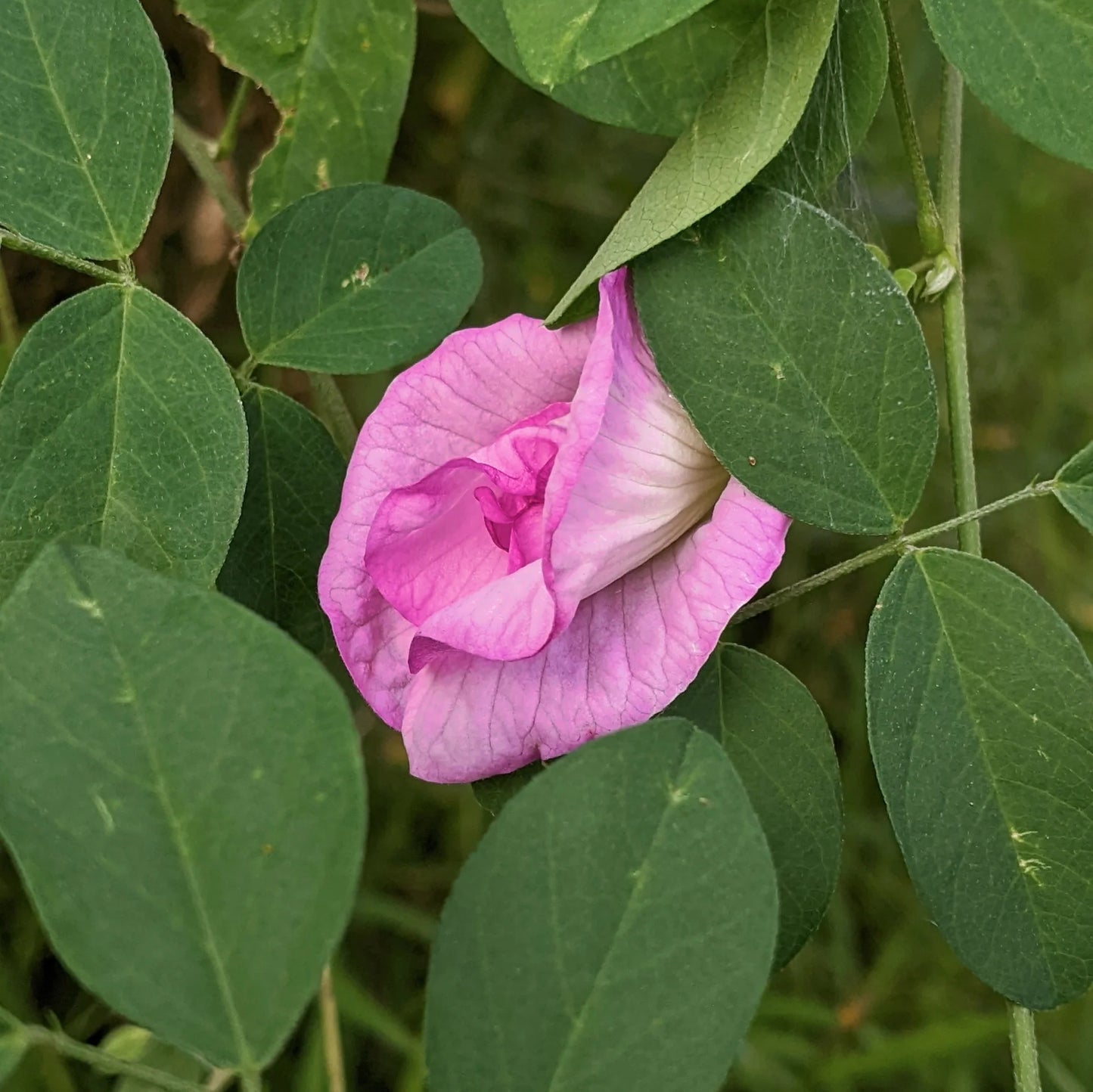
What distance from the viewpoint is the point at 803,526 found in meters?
1.18

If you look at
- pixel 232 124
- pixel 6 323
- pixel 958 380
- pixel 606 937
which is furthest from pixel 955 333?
pixel 6 323

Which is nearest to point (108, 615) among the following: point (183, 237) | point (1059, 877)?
point (1059, 877)

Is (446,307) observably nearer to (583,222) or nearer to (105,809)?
(105,809)

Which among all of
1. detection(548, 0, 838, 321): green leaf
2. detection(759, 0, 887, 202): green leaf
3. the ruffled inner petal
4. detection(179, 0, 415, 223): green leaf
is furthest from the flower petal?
detection(179, 0, 415, 223): green leaf

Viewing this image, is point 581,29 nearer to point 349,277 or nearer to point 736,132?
point 736,132

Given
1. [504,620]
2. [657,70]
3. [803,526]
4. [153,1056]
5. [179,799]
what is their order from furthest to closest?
[803,526] < [153,1056] < [657,70] < [504,620] < [179,799]

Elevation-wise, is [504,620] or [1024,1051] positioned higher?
[504,620]

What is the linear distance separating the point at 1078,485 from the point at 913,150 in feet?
0.57

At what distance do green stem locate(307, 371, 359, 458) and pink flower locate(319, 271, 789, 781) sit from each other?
15 centimetres

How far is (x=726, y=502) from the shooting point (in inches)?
19.1

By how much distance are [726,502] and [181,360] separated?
0.24m

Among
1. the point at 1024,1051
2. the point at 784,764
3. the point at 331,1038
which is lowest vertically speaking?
the point at 331,1038

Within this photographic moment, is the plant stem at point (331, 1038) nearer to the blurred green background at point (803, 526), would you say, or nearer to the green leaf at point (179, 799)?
the blurred green background at point (803, 526)

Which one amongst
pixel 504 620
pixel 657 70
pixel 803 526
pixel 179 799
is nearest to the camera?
pixel 179 799
